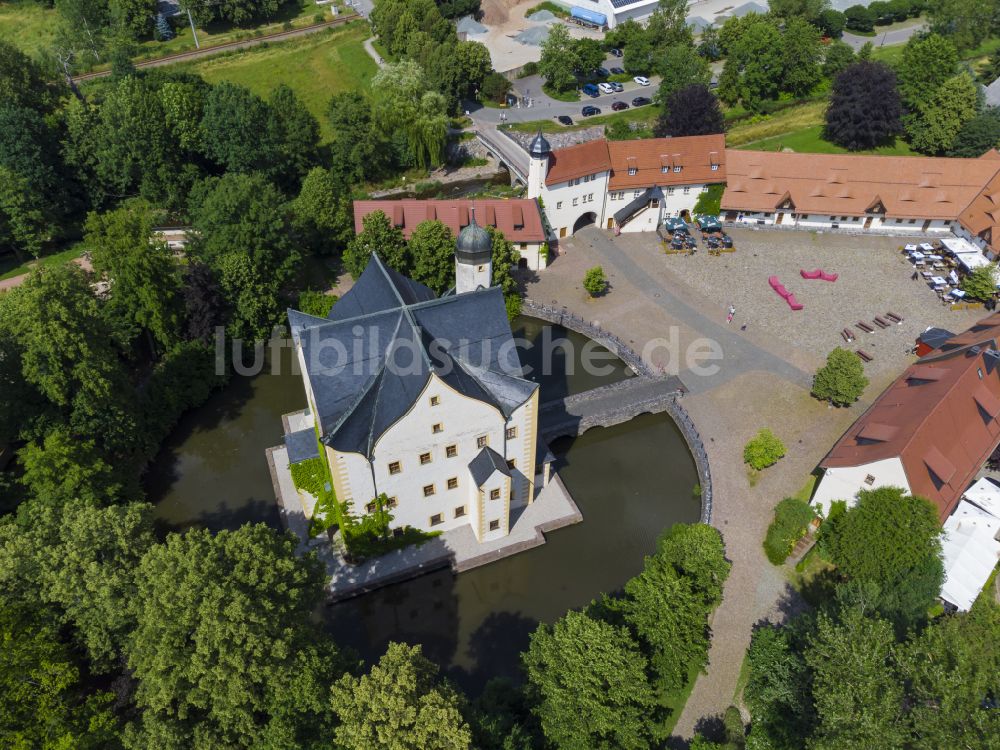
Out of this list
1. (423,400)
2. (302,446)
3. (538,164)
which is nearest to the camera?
(423,400)

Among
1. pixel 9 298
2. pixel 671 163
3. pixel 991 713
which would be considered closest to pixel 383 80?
pixel 671 163

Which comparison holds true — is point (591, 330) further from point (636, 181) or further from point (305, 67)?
point (305, 67)

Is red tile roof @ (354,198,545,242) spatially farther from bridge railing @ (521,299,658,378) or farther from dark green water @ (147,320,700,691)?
dark green water @ (147,320,700,691)

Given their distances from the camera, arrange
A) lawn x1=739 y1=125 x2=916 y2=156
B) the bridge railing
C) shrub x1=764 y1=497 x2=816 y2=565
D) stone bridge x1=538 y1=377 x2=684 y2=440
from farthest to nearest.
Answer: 1. lawn x1=739 y1=125 x2=916 y2=156
2. the bridge railing
3. stone bridge x1=538 y1=377 x2=684 y2=440
4. shrub x1=764 y1=497 x2=816 y2=565

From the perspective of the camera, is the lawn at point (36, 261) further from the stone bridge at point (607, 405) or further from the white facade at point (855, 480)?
the white facade at point (855, 480)

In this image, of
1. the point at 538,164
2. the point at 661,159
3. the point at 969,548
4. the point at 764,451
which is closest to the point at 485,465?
the point at 764,451

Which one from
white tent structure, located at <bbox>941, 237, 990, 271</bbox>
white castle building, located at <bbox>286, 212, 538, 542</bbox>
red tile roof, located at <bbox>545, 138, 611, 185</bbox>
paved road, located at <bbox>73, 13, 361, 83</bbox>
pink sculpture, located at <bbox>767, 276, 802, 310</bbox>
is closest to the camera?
white castle building, located at <bbox>286, 212, 538, 542</bbox>

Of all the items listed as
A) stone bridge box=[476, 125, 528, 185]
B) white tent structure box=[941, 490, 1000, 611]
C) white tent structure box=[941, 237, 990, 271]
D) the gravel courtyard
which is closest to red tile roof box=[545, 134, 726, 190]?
the gravel courtyard
